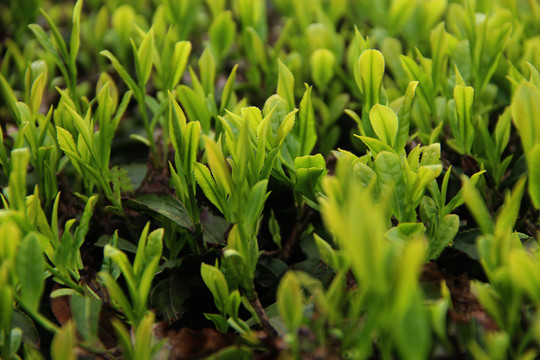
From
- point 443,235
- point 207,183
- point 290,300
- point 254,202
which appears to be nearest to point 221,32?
point 207,183

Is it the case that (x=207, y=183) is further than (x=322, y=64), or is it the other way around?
(x=322, y=64)

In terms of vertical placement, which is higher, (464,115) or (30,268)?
(464,115)

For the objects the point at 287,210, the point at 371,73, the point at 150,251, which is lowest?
the point at 287,210

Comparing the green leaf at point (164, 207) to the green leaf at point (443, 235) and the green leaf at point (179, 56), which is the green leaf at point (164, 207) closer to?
the green leaf at point (179, 56)

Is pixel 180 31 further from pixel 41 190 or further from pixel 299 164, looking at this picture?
pixel 299 164

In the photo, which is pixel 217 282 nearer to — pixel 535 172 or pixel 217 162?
pixel 217 162

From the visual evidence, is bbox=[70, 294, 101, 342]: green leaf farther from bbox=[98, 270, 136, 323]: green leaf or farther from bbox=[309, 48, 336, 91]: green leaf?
bbox=[309, 48, 336, 91]: green leaf

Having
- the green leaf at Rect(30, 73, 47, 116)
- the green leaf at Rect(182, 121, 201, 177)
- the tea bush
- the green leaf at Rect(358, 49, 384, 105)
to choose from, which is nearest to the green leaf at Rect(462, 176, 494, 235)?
the tea bush
